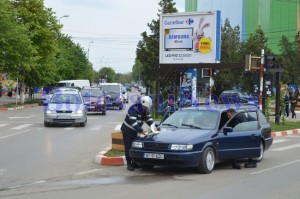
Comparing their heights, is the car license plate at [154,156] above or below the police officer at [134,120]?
below

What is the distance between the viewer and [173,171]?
11039 millimetres

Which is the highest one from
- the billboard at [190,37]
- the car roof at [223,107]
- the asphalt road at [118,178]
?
the billboard at [190,37]

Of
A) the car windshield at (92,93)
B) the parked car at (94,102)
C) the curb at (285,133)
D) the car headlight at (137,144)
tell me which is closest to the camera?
the car headlight at (137,144)

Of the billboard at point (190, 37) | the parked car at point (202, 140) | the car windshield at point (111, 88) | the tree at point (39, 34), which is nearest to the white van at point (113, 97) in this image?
the car windshield at point (111, 88)

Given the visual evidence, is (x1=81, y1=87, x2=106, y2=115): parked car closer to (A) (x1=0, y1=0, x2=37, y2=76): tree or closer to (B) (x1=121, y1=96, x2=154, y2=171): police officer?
(A) (x1=0, y1=0, x2=37, y2=76): tree

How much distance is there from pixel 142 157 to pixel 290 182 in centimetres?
307

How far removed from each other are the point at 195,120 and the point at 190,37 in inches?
776

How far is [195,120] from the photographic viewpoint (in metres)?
11.4

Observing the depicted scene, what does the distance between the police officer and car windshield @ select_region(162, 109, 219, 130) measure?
567 mm

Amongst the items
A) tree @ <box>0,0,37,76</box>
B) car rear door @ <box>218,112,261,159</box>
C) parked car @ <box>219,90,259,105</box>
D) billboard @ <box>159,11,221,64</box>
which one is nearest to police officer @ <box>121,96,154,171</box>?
car rear door @ <box>218,112,261,159</box>

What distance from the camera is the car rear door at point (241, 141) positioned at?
11.1 m

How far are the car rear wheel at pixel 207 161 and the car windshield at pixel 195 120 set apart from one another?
664 millimetres

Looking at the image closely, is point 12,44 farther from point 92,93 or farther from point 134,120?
point 134,120

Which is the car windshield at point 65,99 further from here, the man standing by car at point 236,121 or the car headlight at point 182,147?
the car headlight at point 182,147
